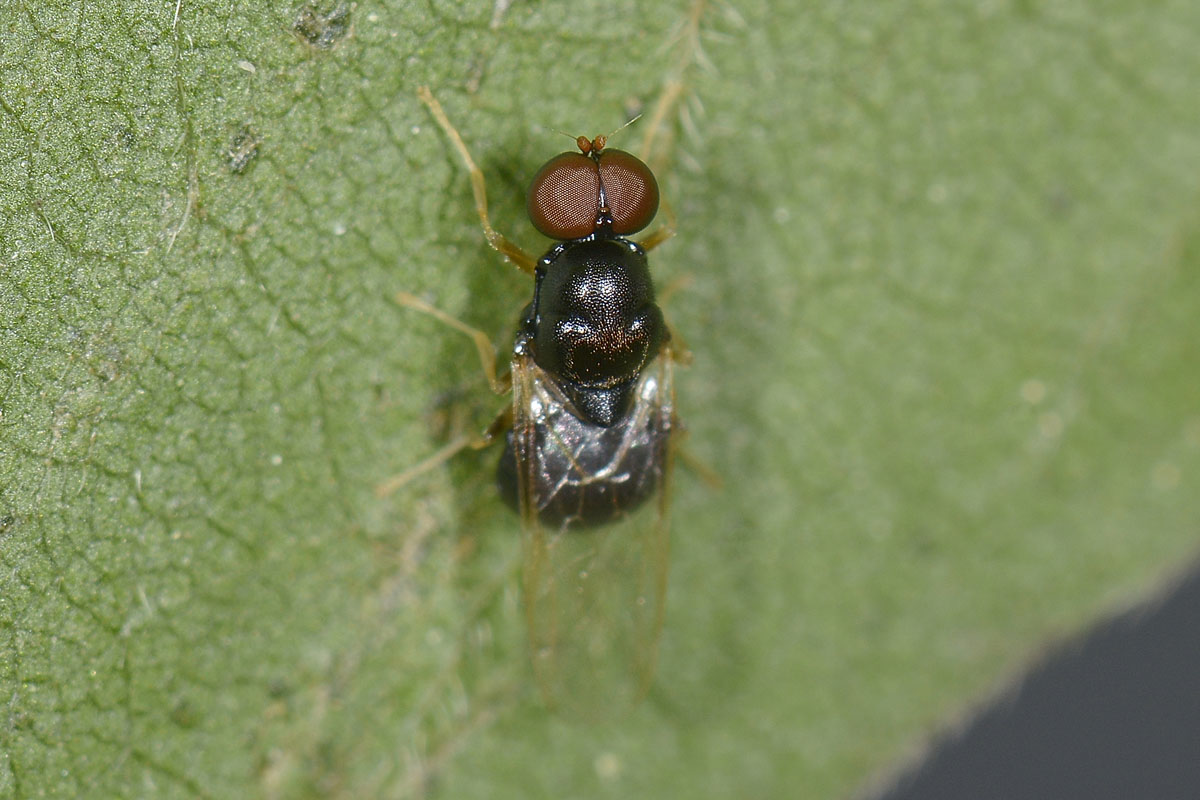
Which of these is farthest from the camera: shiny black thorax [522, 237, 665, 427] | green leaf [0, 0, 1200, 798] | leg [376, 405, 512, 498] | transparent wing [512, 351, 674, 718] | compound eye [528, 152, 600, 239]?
transparent wing [512, 351, 674, 718]

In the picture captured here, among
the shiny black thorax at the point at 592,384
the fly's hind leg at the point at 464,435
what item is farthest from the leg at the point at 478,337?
the shiny black thorax at the point at 592,384

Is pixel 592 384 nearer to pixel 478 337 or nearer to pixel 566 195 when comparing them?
pixel 478 337

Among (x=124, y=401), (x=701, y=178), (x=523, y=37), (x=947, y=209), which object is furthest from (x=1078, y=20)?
(x=124, y=401)

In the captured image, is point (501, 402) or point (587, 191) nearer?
point (587, 191)

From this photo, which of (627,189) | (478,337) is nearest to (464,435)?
(478,337)

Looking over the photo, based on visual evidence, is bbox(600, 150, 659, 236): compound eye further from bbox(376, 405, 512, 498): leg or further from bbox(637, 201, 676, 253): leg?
bbox(376, 405, 512, 498): leg

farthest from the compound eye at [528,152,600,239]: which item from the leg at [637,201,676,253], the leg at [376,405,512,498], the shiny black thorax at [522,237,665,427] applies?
the leg at [376,405,512,498]
